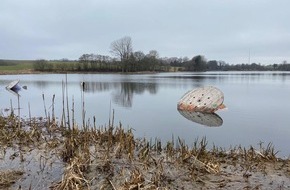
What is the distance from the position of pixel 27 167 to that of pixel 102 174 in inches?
55.0

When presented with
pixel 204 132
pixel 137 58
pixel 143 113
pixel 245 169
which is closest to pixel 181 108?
pixel 143 113

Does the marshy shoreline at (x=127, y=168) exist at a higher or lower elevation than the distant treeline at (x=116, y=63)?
lower

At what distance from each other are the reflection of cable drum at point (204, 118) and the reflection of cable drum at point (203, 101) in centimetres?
47

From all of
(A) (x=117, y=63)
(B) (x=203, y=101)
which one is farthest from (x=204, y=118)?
(A) (x=117, y=63)

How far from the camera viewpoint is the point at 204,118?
36.4 ft

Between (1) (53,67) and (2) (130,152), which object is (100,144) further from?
(1) (53,67)

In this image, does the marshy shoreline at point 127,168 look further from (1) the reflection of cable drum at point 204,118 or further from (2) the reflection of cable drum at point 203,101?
(2) the reflection of cable drum at point 203,101

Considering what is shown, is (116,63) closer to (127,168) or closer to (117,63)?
(117,63)

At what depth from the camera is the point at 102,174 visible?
465 cm

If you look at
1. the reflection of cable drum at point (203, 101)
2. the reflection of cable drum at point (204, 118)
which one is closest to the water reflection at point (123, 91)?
the reflection of cable drum at point (203, 101)

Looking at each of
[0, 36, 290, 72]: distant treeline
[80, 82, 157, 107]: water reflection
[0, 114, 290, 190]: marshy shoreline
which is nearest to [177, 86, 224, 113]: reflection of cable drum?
[80, 82, 157, 107]: water reflection

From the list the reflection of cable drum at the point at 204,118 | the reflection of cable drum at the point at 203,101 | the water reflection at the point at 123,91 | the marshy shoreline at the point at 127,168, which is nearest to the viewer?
the marshy shoreline at the point at 127,168

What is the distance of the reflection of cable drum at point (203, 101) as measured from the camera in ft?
41.4

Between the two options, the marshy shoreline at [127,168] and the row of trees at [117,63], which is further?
the row of trees at [117,63]
